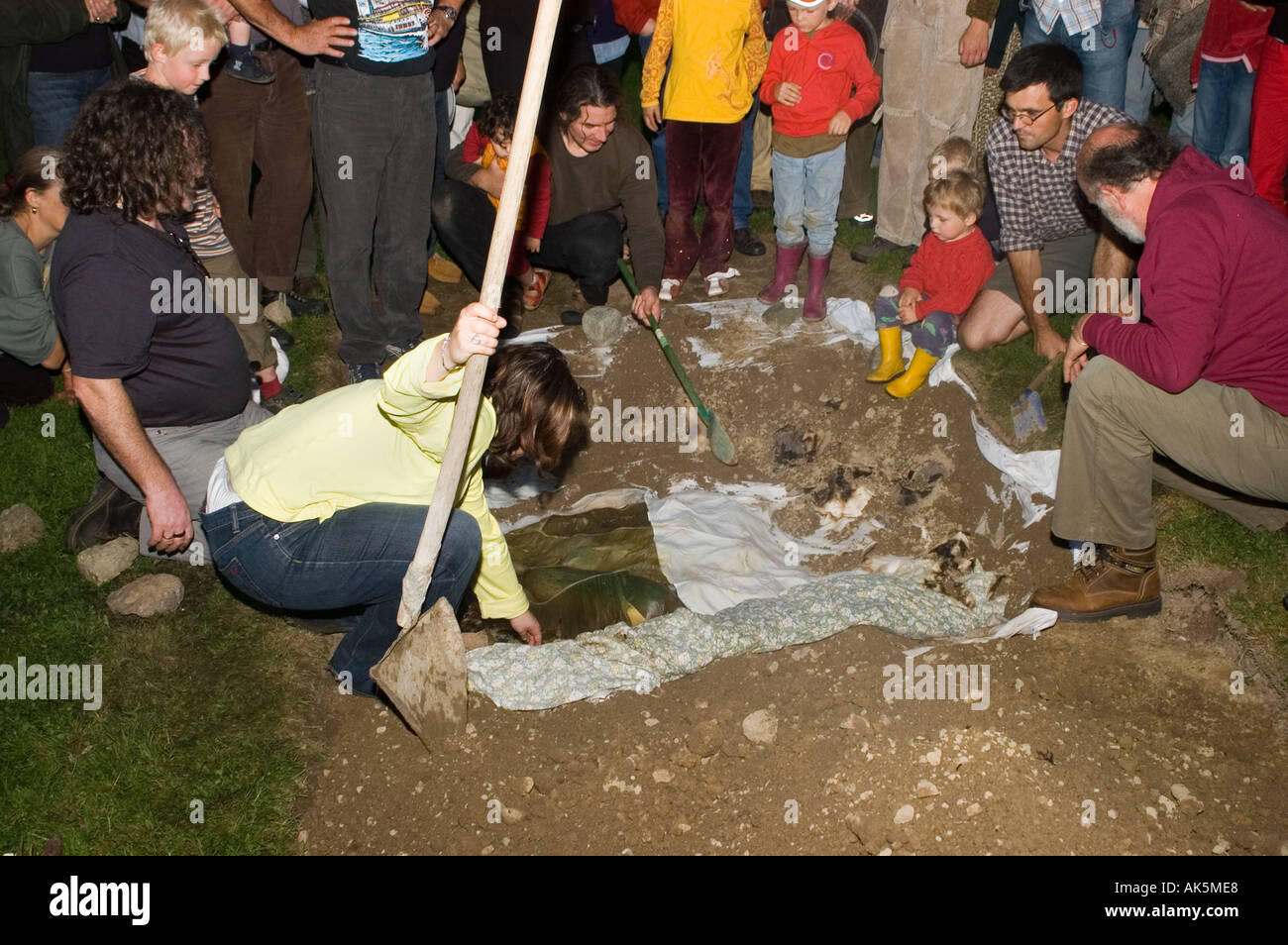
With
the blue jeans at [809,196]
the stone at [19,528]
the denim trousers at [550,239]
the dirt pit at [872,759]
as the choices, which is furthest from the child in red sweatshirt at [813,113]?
the stone at [19,528]

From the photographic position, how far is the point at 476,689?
11.8 ft

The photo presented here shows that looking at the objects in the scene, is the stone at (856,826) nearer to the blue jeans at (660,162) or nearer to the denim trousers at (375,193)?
the denim trousers at (375,193)

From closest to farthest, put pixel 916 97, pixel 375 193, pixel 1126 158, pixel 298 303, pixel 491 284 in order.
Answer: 1. pixel 491 284
2. pixel 1126 158
3. pixel 375 193
4. pixel 298 303
5. pixel 916 97

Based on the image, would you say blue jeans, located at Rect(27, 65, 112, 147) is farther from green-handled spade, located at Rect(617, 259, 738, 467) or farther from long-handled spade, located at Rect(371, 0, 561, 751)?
long-handled spade, located at Rect(371, 0, 561, 751)

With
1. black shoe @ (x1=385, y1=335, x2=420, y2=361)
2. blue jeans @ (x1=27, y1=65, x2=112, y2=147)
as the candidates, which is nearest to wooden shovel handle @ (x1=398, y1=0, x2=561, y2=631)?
black shoe @ (x1=385, y1=335, x2=420, y2=361)

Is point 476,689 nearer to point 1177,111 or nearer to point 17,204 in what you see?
point 17,204

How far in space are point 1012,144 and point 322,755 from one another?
386cm

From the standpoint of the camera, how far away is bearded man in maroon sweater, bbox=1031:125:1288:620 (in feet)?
11.1

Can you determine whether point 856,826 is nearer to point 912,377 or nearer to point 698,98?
point 912,377

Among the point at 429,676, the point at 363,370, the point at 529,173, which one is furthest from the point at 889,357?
the point at 429,676

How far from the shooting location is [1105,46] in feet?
16.6

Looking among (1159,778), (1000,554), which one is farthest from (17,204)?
(1159,778)

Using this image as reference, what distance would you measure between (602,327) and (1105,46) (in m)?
2.67

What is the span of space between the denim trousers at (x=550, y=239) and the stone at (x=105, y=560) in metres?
2.14
